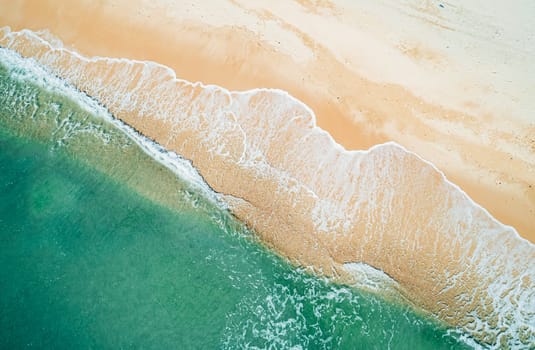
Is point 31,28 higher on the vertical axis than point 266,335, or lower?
higher

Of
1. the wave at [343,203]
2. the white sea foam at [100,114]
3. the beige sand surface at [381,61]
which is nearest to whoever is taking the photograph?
the wave at [343,203]

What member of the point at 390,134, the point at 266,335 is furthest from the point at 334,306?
the point at 390,134

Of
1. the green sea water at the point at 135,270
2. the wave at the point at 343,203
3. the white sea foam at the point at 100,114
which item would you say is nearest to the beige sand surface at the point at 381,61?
the wave at the point at 343,203

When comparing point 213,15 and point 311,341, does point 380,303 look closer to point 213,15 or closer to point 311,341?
point 311,341

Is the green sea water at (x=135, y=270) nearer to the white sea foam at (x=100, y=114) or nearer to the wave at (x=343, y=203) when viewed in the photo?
the white sea foam at (x=100, y=114)

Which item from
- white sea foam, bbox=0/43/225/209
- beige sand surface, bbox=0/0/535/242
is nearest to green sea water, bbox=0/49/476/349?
white sea foam, bbox=0/43/225/209

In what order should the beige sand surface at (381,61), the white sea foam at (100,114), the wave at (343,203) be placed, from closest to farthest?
the wave at (343,203) < the beige sand surface at (381,61) < the white sea foam at (100,114)
